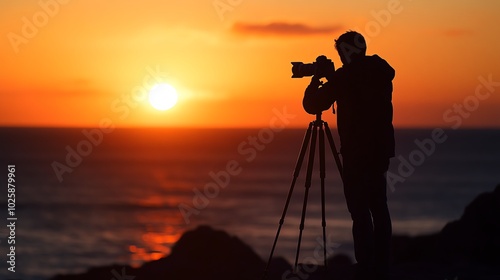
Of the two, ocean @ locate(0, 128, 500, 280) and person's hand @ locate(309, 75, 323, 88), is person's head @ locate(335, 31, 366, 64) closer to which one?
person's hand @ locate(309, 75, 323, 88)

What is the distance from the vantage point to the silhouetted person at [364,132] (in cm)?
676

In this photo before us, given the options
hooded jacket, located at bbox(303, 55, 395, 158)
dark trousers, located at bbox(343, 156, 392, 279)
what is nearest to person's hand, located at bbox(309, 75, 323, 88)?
hooded jacket, located at bbox(303, 55, 395, 158)

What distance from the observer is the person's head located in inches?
262

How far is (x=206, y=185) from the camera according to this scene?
271 ft

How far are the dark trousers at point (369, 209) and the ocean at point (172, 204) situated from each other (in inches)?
632

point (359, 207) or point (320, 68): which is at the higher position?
point (320, 68)

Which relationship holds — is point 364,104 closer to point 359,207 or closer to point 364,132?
point 364,132

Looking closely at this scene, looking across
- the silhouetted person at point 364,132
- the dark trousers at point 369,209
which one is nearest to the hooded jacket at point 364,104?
the silhouetted person at point 364,132

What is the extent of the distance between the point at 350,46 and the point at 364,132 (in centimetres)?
74

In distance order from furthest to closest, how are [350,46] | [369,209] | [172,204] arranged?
[172,204] → [369,209] → [350,46]

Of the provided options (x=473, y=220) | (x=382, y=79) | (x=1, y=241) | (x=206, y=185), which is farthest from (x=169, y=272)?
(x=206, y=185)

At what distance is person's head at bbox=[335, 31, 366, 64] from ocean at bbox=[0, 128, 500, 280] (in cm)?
1617

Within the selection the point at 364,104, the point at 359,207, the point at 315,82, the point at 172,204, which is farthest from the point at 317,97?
the point at 172,204

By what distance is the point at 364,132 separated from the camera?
682cm
